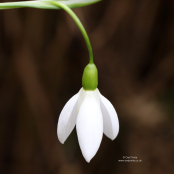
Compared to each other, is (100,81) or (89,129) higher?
(89,129)

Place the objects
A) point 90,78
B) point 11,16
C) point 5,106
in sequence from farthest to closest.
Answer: point 5,106
point 11,16
point 90,78

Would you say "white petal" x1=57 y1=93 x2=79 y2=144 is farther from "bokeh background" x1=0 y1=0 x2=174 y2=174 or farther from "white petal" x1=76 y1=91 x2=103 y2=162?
"bokeh background" x1=0 y1=0 x2=174 y2=174

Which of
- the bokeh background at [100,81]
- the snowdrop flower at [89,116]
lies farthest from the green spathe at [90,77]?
the bokeh background at [100,81]

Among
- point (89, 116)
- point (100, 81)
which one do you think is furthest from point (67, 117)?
point (100, 81)

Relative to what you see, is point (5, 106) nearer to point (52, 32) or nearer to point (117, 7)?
point (52, 32)

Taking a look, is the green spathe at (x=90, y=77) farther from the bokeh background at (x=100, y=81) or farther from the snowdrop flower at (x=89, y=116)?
the bokeh background at (x=100, y=81)

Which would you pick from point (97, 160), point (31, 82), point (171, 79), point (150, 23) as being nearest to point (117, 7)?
point (150, 23)

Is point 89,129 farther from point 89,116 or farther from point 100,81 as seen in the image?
point 100,81

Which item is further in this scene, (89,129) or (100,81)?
(100,81)
